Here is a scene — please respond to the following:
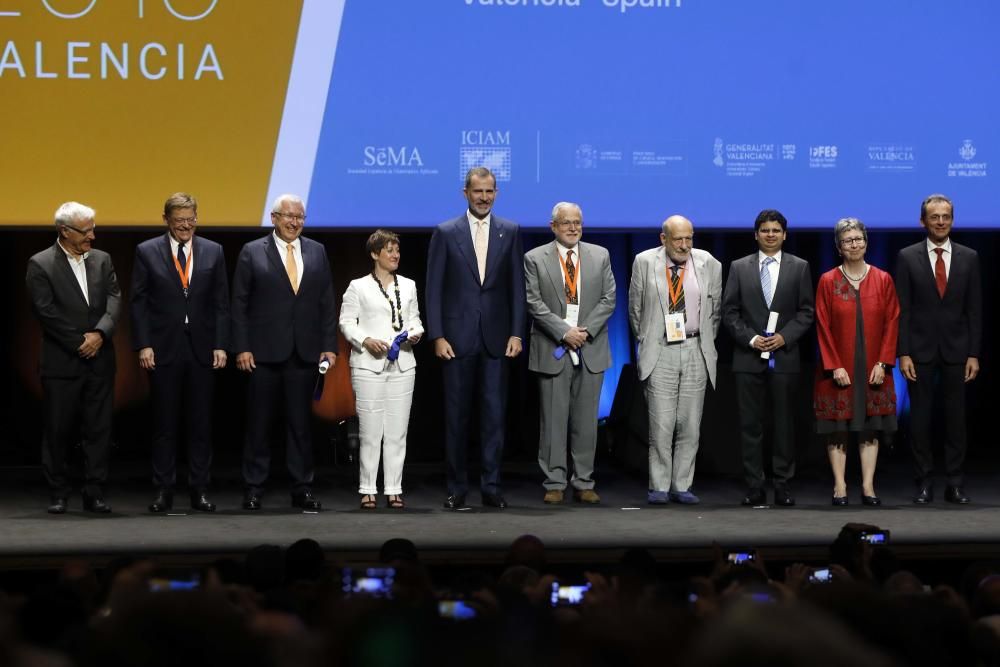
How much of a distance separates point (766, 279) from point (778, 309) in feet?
0.49

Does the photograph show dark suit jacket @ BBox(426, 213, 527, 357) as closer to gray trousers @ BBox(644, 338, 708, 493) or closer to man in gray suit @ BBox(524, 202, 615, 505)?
man in gray suit @ BBox(524, 202, 615, 505)

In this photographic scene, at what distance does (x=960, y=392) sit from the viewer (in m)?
6.25

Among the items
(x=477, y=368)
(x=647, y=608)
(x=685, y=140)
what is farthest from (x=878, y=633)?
(x=685, y=140)

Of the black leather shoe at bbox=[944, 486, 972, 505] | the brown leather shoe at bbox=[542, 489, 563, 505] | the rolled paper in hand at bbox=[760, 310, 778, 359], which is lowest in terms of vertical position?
the brown leather shoe at bbox=[542, 489, 563, 505]

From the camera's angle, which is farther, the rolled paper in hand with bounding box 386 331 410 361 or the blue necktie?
the blue necktie

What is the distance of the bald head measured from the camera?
20.3 feet

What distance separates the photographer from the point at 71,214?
5.83m

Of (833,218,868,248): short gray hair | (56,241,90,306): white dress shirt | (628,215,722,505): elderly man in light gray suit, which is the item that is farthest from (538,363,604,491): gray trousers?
(56,241,90,306): white dress shirt

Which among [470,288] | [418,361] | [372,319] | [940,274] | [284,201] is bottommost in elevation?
[418,361]

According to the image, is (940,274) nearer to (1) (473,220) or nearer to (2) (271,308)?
(1) (473,220)

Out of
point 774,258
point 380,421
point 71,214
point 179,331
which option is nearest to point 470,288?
point 380,421

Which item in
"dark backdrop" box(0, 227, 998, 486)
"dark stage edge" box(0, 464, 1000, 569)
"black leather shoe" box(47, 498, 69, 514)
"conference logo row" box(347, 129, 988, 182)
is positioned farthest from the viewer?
"dark backdrop" box(0, 227, 998, 486)

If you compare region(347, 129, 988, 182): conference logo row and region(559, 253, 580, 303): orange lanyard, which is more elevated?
region(347, 129, 988, 182): conference logo row

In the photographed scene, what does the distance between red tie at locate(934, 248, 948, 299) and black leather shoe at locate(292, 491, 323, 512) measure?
2.96 meters
